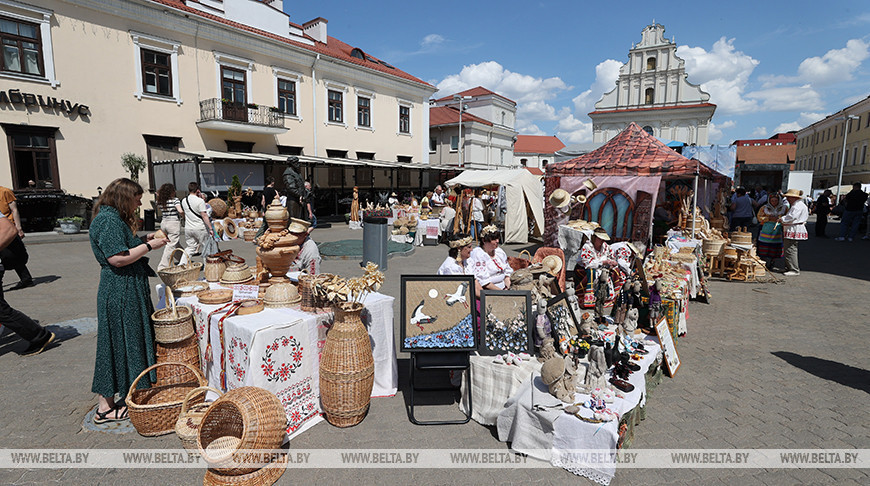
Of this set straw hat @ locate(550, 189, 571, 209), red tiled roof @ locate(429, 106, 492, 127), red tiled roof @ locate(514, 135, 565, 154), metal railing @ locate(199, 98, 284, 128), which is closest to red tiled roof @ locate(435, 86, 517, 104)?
red tiled roof @ locate(429, 106, 492, 127)

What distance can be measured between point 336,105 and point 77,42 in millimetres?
10662

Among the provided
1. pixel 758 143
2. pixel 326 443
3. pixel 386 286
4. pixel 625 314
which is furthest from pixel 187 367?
pixel 758 143

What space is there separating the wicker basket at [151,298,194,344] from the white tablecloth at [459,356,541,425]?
230 cm

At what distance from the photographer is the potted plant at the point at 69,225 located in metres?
12.8

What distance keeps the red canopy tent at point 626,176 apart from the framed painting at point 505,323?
21.0 feet

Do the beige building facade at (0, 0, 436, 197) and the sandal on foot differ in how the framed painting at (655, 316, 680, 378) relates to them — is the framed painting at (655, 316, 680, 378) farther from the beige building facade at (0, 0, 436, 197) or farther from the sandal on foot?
the beige building facade at (0, 0, 436, 197)

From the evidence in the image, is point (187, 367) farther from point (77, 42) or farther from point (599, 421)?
point (77, 42)

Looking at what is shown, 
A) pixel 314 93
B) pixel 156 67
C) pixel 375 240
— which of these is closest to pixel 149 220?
pixel 156 67

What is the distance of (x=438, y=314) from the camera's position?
137 inches

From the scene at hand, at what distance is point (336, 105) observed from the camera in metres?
22.2

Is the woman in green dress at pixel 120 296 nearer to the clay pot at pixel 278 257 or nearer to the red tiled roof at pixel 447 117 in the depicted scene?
the clay pot at pixel 278 257

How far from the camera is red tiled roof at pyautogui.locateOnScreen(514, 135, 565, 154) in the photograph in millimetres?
56156

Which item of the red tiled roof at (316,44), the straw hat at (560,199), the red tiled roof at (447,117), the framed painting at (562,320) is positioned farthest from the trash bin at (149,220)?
the red tiled roof at (447,117)

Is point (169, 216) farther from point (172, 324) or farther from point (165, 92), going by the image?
point (165, 92)
